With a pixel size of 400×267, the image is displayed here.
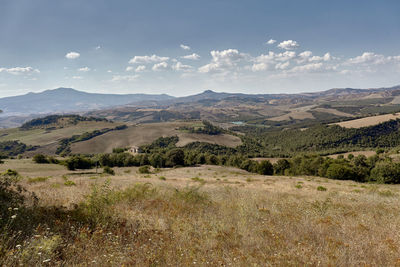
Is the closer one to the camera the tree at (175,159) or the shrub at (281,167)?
the shrub at (281,167)

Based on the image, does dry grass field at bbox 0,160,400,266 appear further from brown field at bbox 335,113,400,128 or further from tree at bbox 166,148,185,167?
brown field at bbox 335,113,400,128

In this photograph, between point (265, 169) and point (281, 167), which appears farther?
point (281, 167)

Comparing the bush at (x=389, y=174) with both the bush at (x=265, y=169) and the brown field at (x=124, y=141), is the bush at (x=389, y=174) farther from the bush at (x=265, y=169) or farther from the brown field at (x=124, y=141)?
the brown field at (x=124, y=141)

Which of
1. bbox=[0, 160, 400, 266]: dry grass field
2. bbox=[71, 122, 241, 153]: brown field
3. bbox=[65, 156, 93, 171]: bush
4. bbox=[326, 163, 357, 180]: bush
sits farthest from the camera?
bbox=[71, 122, 241, 153]: brown field

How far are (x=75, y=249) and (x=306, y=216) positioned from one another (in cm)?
822

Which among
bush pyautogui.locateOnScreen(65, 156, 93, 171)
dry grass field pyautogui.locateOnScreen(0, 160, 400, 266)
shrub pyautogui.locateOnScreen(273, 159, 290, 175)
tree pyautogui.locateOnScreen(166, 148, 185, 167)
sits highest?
dry grass field pyautogui.locateOnScreen(0, 160, 400, 266)

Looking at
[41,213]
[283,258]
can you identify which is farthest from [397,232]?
[41,213]

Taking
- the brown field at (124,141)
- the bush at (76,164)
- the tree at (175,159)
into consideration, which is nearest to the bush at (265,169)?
the tree at (175,159)

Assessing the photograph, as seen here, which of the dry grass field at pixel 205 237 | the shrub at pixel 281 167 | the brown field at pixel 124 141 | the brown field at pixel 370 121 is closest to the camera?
the dry grass field at pixel 205 237

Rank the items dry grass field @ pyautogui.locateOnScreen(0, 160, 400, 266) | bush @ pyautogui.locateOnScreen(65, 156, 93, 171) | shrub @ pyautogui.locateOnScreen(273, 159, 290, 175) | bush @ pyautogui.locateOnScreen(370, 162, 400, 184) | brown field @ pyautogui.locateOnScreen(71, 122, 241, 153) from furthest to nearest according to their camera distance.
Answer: brown field @ pyautogui.locateOnScreen(71, 122, 241, 153) < shrub @ pyautogui.locateOnScreen(273, 159, 290, 175) < bush @ pyautogui.locateOnScreen(65, 156, 93, 171) < bush @ pyautogui.locateOnScreen(370, 162, 400, 184) < dry grass field @ pyautogui.locateOnScreen(0, 160, 400, 266)

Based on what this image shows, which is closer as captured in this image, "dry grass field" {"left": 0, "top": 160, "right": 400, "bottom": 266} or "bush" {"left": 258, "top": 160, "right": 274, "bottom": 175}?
"dry grass field" {"left": 0, "top": 160, "right": 400, "bottom": 266}

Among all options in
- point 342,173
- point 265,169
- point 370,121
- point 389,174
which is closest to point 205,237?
point 342,173

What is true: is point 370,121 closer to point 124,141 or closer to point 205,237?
point 124,141

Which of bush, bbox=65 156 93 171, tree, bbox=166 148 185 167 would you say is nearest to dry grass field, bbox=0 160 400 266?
bush, bbox=65 156 93 171
